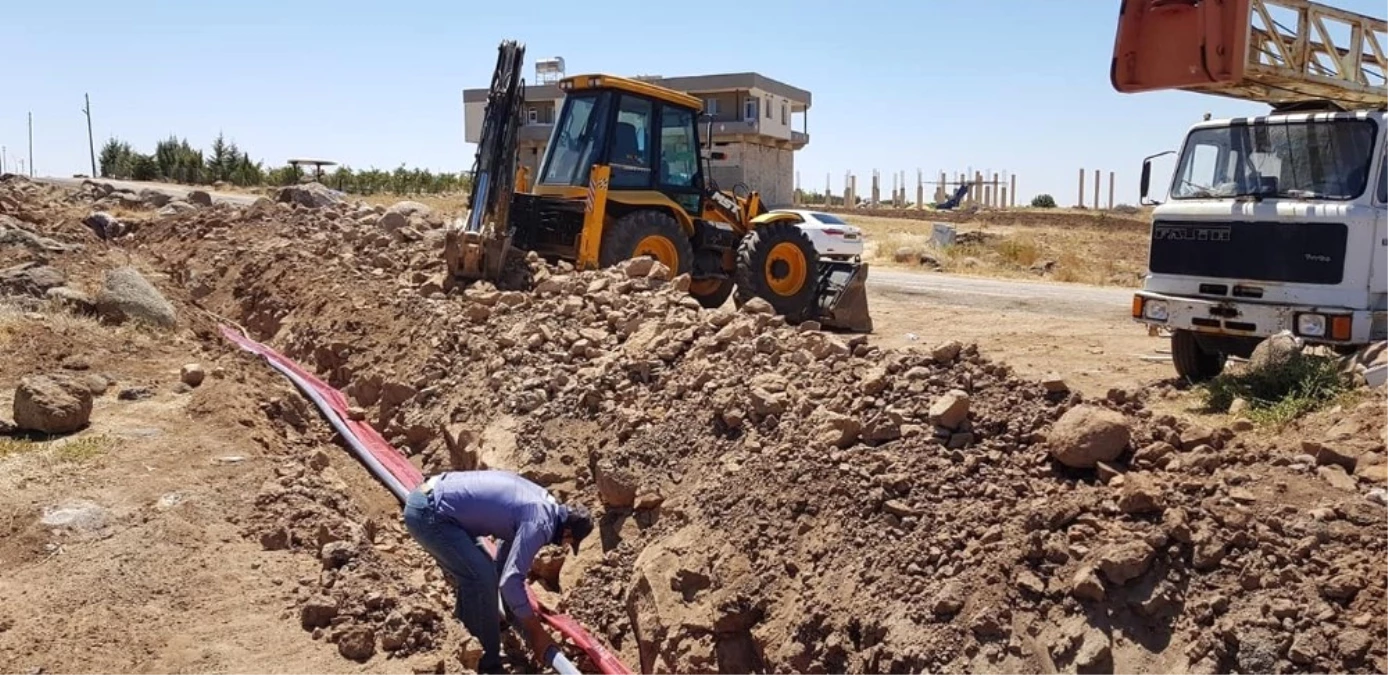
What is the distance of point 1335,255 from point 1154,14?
8.69 ft

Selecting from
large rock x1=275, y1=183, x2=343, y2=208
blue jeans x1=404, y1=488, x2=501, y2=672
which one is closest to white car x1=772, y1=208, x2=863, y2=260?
large rock x1=275, y1=183, x2=343, y2=208

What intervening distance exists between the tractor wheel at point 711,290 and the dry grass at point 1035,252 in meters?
11.4

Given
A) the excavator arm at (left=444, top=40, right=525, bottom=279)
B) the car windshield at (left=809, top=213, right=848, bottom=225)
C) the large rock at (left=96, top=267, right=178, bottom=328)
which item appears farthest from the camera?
the car windshield at (left=809, top=213, right=848, bottom=225)

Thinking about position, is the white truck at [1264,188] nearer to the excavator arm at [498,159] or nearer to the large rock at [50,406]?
the excavator arm at [498,159]

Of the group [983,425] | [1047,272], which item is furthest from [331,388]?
[1047,272]

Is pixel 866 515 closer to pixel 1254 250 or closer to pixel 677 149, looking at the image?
pixel 1254 250

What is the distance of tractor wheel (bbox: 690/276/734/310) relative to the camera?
12109 mm

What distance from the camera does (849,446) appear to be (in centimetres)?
538

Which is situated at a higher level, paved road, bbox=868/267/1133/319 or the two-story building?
the two-story building

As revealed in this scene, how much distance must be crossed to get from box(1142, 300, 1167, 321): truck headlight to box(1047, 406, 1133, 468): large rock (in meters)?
4.23

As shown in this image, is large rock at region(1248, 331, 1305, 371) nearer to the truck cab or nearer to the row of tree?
the truck cab

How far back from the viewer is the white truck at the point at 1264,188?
775 centimetres

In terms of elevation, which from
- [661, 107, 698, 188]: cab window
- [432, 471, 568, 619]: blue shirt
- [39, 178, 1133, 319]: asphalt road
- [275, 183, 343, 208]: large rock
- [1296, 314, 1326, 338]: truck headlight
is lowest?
[432, 471, 568, 619]: blue shirt

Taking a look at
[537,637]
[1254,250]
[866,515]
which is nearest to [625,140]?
[1254,250]
